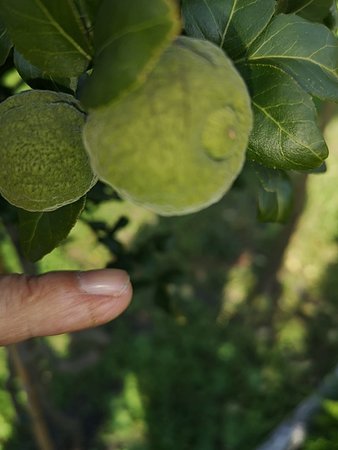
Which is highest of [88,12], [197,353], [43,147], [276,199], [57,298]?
[88,12]

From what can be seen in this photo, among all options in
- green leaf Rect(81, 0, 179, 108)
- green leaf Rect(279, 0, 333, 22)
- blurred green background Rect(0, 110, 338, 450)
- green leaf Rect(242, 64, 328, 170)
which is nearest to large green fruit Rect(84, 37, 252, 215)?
green leaf Rect(81, 0, 179, 108)

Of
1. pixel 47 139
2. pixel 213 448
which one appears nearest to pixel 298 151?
pixel 47 139

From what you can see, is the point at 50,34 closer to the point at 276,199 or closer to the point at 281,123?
the point at 281,123

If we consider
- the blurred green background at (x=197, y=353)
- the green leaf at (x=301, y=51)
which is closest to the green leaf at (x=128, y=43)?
the green leaf at (x=301, y=51)

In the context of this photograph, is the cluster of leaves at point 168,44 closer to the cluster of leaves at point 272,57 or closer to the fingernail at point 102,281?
the cluster of leaves at point 272,57

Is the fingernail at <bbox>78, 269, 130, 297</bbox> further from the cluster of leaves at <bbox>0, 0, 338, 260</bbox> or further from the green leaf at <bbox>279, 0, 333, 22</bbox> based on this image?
the green leaf at <bbox>279, 0, 333, 22</bbox>

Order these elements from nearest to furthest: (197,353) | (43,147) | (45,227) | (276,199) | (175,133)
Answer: (175,133), (43,147), (45,227), (276,199), (197,353)

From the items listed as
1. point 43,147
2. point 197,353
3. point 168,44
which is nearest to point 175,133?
point 168,44
